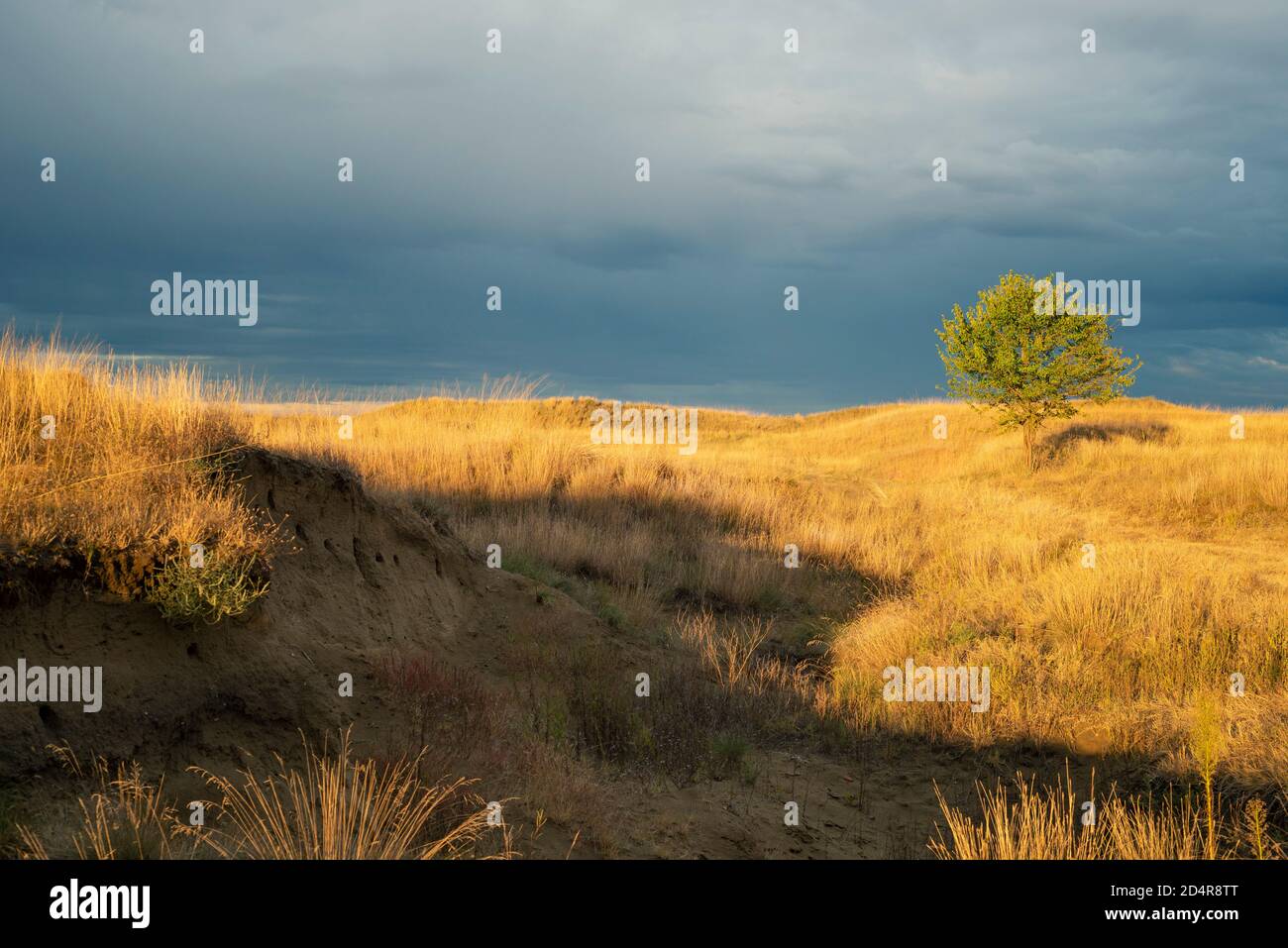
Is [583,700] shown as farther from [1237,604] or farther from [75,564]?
[1237,604]

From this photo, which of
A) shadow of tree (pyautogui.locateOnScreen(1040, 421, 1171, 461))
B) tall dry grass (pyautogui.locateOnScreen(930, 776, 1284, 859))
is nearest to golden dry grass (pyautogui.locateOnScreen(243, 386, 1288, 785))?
tall dry grass (pyautogui.locateOnScreen(930, 776, 1284, 859))

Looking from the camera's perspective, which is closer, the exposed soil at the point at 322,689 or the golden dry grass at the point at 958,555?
the exposed soil at the point at 322,689

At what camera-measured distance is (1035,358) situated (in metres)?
30.8

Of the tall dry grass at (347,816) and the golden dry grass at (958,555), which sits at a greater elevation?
the golden dry grass at (958,555)

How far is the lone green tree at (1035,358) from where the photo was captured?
3039 centimetres

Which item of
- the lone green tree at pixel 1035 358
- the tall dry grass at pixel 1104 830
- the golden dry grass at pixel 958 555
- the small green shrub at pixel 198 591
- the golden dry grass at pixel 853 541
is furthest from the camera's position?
the lone green tree at pixel 1035 358

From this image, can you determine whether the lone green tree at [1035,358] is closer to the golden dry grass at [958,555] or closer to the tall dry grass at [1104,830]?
the golden dry grass at [958,555]

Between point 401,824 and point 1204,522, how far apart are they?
2061cm

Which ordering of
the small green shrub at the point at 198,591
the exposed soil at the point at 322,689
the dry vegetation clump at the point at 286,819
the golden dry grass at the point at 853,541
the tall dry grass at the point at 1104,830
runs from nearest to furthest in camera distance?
the dry vegetation clump at the point at 286,819 < the tall dry grass at the point at 1104,830 < the exposed soil at the point at 322,689 < the small green shrub at the point at 198,591 < the golden dry grass at the point at 853,541

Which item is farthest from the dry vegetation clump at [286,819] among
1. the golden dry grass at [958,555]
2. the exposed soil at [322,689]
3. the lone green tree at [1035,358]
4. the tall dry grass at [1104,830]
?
the lone green tree at [1035,358]

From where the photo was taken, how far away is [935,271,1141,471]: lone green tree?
1196 inches

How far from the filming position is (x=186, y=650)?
552 cm

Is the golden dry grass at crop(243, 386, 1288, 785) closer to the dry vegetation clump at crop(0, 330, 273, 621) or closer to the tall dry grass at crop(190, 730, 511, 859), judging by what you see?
the dry vegetation clump at crop(0, 330, 273, 621)
